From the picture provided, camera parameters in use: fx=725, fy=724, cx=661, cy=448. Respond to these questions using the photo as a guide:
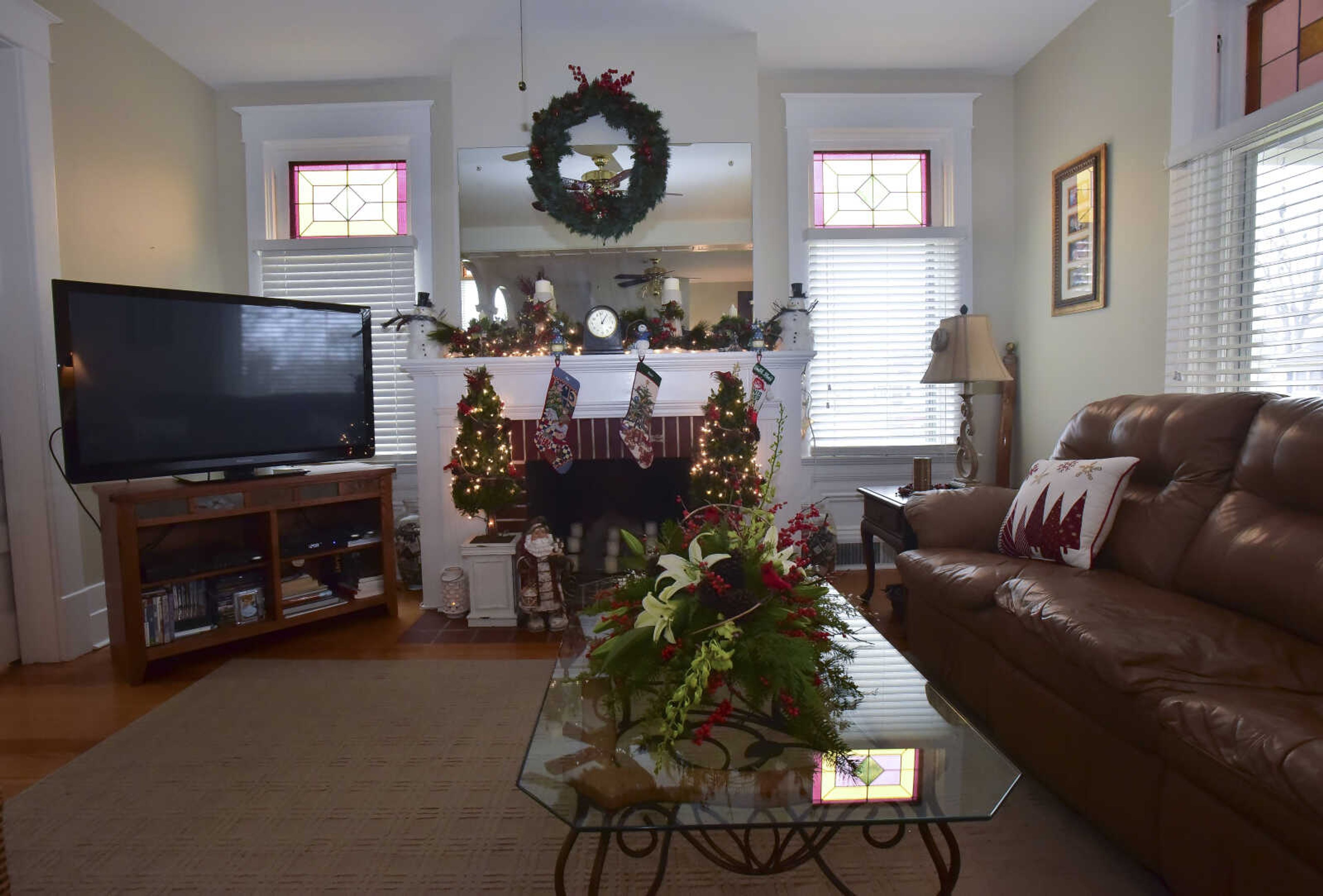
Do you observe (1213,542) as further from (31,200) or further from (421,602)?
(31,200)

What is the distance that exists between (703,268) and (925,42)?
1587mm

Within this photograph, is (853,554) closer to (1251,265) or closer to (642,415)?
(642,415)

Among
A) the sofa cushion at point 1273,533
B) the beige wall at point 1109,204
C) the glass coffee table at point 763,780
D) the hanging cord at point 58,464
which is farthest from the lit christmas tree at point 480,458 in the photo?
the beige wall at point 1109,204

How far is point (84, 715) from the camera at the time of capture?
96.9 inches

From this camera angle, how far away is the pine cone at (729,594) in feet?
4.82

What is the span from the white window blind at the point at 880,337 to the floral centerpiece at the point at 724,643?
2.55 metres

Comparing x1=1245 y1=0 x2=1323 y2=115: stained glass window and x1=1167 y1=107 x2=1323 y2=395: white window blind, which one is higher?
x1=1245 y1=0 x2=1323 y2=115: stained glass window

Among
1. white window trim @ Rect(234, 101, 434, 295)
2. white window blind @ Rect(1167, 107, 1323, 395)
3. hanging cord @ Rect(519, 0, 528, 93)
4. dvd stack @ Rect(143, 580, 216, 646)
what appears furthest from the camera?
white window trim @ Rect(234, 101, 434, 295)

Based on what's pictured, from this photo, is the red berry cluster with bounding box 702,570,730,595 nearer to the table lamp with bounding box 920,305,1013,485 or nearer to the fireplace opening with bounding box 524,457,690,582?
the table lamp with bounding box 920,305,1013,485

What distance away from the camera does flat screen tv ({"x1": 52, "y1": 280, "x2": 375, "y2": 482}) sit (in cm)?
268

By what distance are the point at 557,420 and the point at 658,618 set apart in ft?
6.97

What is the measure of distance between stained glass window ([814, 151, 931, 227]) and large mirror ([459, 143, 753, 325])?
0.58m

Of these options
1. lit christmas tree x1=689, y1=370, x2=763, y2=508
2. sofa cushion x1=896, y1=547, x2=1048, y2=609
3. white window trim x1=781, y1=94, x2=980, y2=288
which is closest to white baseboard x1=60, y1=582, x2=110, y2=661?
lit christmas tree x1=689, y1=370, x2=763, y2=508

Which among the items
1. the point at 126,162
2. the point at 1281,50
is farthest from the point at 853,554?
the point at 126,162
